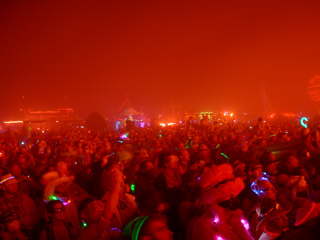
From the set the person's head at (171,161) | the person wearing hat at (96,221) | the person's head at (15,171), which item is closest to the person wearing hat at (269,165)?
the person's head at (171,161)

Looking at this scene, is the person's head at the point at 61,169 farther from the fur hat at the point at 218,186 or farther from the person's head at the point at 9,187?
the fur hat at the point at 218,186

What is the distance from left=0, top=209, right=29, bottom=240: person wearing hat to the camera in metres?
2.92

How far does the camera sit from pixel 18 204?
3621mm

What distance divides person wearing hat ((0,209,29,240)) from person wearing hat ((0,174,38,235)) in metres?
0.44

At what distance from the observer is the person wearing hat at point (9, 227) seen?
292 cm

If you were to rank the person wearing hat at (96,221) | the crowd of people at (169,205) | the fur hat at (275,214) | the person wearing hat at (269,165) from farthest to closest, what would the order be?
the person wearing hat at (269,165)
the person wearing hat at (96,221)
the crowd of people at (169,205)
the fur hat at (275,214)

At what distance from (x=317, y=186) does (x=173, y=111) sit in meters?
85.3

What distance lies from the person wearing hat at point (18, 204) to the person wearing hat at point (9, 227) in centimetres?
44

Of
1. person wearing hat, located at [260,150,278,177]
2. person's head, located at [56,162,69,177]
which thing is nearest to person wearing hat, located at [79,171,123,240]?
person's head, located at [56,162,69,177]

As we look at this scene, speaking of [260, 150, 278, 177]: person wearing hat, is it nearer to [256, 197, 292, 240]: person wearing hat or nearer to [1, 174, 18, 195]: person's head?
[256, 197, 292, 240]: person wearing hat

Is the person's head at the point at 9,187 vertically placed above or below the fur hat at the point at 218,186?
below

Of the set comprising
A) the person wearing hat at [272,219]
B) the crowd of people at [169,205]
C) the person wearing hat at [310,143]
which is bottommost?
the person wearing hat at [310,143]

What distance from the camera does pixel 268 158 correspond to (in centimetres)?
476

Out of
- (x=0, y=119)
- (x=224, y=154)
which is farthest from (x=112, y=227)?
(x=0, y=119)
